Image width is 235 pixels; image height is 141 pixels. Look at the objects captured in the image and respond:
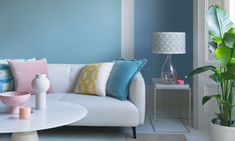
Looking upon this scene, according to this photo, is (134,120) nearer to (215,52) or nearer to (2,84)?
(215,52)

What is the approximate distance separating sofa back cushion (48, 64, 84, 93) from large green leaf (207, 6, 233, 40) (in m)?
1.89

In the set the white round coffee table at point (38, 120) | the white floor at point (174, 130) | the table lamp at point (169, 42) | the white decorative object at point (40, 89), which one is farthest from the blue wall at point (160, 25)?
the white decorative object at point (40, 89)

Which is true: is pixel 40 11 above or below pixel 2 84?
above

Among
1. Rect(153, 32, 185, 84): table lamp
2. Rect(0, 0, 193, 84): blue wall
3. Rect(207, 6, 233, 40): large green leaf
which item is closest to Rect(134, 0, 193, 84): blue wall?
Rect(0, 0, 193, 84): blue wall

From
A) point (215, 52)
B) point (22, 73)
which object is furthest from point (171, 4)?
point (22, 73)

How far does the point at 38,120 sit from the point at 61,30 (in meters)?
2.56

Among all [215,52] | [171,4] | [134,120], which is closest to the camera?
[215,52]

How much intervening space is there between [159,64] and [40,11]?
1.94m

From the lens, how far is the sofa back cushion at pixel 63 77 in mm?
3859

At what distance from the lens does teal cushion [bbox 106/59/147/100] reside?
11.2 ft

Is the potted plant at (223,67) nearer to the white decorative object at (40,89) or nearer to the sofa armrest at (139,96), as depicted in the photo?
the sofa armrest at (139,96)

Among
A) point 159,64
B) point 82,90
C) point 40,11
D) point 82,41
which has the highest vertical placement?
point 40,11

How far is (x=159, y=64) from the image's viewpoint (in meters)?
4.39

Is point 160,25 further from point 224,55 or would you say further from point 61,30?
point 224,55
